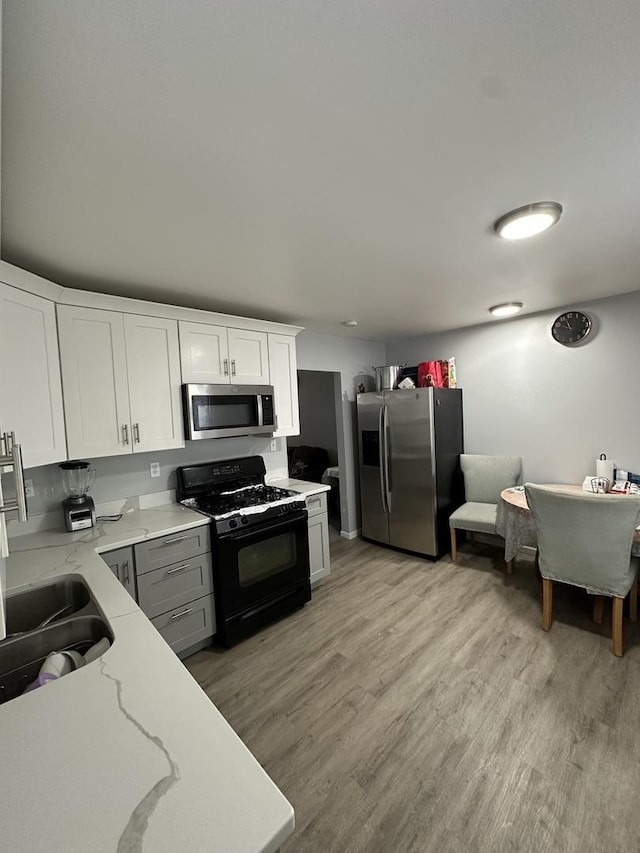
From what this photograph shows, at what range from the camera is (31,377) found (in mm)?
1764

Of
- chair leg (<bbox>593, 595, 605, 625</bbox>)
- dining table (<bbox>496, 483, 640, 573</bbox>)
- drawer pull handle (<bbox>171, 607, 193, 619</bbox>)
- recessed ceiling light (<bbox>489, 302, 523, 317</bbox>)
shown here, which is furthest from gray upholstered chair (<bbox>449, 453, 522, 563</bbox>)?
drawer pull handle (<bbox>171, 607, 193, 619</bbox>)

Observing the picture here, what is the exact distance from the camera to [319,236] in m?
1.65

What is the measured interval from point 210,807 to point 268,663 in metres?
1.84

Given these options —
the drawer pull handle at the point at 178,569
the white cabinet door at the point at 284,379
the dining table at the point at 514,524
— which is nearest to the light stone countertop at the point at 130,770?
the drawer pull handle at the point at 178,569

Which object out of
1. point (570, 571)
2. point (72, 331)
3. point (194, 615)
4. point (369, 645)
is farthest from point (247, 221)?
point (570, 571)

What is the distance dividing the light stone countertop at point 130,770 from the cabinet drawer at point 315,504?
1.92 meters

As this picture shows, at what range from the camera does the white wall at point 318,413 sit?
5.64 meters

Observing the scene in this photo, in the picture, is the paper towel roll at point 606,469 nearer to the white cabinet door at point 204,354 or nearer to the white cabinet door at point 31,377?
the white cabinet door at point 204,354

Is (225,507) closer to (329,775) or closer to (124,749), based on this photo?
(329,775)

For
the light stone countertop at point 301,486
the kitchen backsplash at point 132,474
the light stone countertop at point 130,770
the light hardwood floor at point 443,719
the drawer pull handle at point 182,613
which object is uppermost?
the kitchen backsplash at point 132,474

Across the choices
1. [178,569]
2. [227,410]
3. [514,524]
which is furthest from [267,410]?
[514,524]

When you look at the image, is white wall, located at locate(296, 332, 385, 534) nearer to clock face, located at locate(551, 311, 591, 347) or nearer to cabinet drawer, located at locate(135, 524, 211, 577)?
clock face, located at locate(551, 311, 591, 347)

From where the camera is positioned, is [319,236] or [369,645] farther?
[369,645]

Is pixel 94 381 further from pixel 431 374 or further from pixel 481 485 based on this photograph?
pixel 481 485
